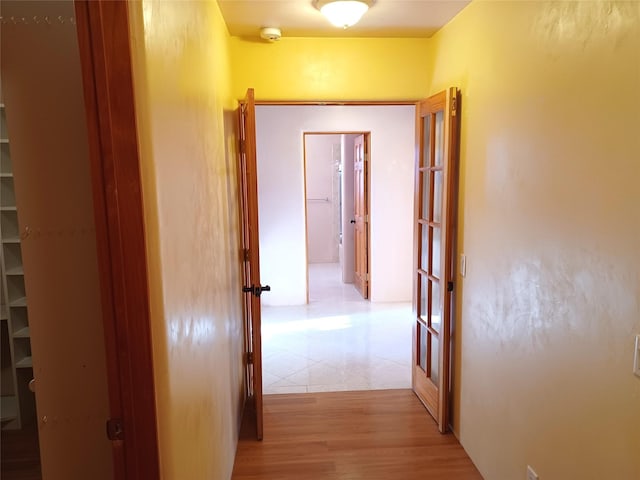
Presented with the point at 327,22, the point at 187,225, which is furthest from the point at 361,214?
the point at 187,225

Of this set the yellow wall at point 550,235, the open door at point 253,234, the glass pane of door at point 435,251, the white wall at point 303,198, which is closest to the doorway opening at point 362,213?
the white wall at point 303,198

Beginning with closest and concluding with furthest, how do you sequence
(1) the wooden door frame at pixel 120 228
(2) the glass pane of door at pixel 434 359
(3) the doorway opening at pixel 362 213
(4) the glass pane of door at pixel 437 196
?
(1) the wooden door frame at pixel 120 228 → (4) the glass pane of door at pixel 437 196 → (2) the glass pane of door at pixel 434 359 → (3) the doorway opening at pixel 362 213

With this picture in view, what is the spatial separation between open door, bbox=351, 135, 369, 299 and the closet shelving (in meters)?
3.97

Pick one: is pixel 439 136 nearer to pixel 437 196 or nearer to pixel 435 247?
pixel 437 196

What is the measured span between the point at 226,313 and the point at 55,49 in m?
1.52

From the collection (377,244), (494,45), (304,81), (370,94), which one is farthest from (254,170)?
(377,244)

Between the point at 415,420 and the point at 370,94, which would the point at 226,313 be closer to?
the point at 415,420

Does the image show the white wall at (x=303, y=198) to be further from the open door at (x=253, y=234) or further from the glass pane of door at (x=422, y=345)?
the open door at (x=253, y=234)

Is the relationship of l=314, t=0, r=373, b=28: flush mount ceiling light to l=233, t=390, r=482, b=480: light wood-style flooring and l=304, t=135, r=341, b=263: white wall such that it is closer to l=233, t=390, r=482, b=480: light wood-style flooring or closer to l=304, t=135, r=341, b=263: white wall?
l=233, t=390, r=482, b=480: light wood-style flooring

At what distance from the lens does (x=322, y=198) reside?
833 centimetres

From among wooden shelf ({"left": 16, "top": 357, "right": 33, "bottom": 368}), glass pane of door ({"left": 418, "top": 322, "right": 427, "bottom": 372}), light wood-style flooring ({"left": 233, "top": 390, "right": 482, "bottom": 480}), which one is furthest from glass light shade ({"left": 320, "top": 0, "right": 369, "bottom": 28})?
wooden shelf ({"left": 16, "top": 357, "right": 33, "bottom": 368})

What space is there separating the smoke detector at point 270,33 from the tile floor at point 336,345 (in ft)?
8.20

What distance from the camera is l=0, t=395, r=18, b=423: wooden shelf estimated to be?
269cm

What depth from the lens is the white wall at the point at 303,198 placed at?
5504 mm
